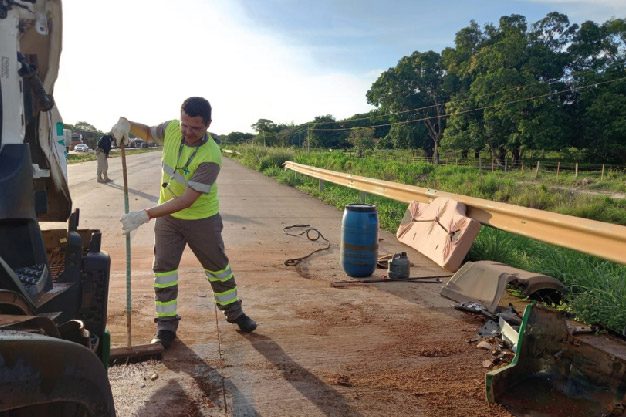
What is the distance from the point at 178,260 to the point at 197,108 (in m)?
1.33

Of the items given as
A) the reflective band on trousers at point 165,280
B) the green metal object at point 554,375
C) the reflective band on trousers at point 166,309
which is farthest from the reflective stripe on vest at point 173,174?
the green metal object at point 554,375

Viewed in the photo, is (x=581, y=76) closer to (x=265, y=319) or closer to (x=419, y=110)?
(x=419, y=110)

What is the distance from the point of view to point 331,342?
4.25 meters

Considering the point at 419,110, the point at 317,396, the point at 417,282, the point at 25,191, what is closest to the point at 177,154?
the point at 25,191

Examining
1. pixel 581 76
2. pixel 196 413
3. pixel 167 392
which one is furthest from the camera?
pixel 581 76

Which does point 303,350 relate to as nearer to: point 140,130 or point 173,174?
point 173,174

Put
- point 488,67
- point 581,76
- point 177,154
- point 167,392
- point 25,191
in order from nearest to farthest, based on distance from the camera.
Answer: point 25,191 → point 167,392 → point 177,154 → point 581,76 → point 488,67

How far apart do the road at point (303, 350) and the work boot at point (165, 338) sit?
2.2 inches

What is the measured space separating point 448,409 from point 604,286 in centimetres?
263

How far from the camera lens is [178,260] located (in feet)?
14.3

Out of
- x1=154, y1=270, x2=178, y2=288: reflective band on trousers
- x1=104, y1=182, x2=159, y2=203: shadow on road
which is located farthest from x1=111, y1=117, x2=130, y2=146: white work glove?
x1=104, y1=182, x2=159, y2=203: shadow on road

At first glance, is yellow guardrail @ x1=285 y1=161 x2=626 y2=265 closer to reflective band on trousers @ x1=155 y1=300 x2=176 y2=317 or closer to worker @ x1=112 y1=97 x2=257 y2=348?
worker @ x1=112 y1=97 x2=257 y2=348

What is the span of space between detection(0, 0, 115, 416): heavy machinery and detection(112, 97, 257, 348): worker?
30.1 inches

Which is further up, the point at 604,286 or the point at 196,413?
the point at 604,286
